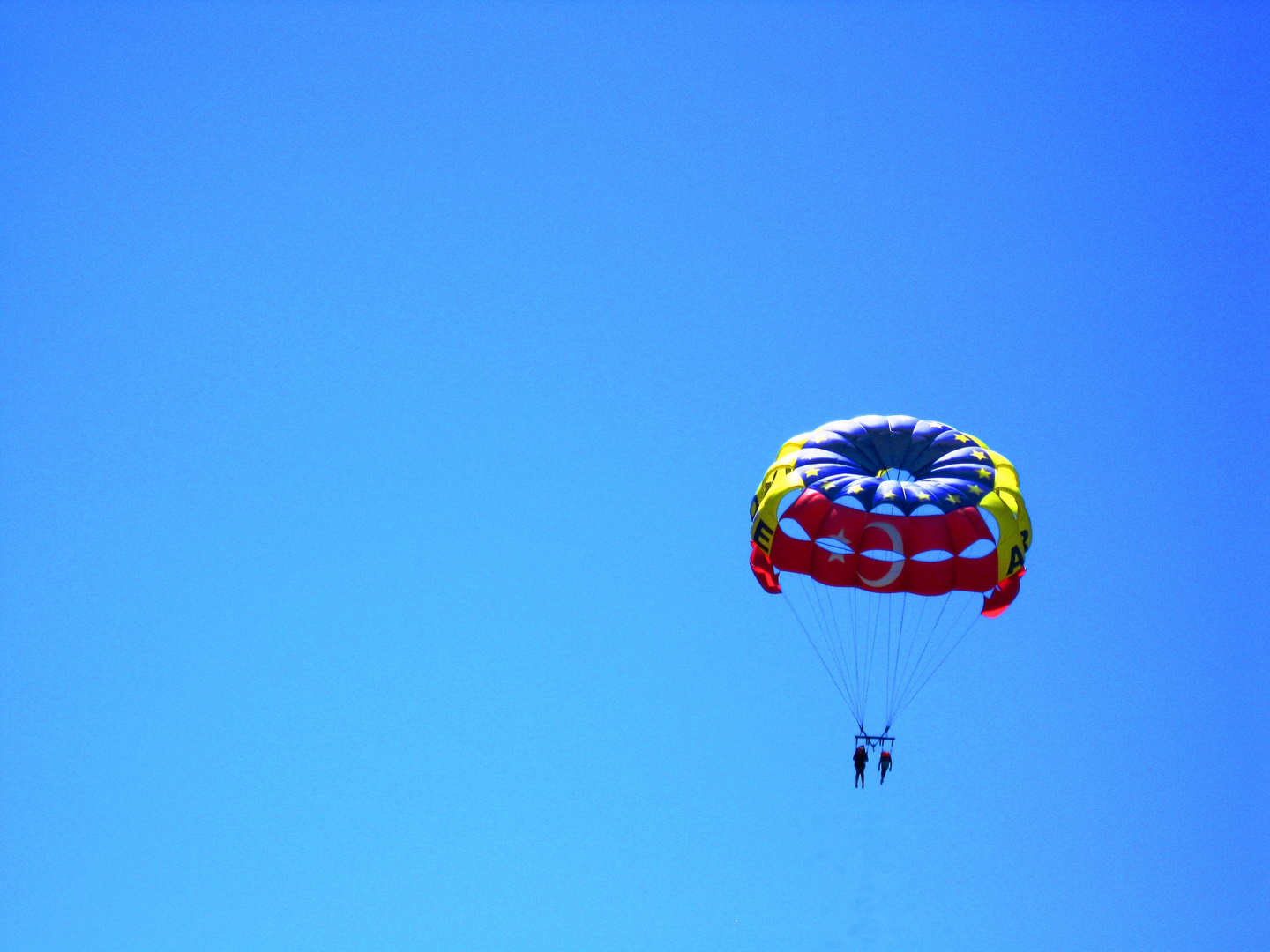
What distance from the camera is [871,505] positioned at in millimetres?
35625

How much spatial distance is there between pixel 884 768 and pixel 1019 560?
5.19 meters

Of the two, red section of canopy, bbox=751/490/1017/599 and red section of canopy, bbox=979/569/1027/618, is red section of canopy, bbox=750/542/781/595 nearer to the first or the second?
red section of canopy, bbox=751/490/1017/599

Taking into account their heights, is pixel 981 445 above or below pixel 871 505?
above

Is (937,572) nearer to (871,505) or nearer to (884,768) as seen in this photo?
(871,505)

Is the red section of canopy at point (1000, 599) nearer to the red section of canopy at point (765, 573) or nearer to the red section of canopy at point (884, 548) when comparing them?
the red section of canopy at point (884, 548)

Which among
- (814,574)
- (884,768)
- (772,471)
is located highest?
(772,471)

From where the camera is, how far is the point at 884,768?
36.7 meters

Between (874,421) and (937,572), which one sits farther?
(874,421)

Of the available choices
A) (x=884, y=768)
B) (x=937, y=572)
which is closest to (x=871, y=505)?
(x=937, y=572)

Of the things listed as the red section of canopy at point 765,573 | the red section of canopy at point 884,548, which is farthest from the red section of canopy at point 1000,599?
the red section of canopy at point 765,573

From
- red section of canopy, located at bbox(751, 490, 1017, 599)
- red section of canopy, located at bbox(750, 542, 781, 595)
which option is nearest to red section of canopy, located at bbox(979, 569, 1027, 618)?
red section of canopy, located at bbox(751, 490, 1017, 599)

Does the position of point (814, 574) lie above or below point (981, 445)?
below

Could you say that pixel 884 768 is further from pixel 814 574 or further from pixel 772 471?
pixel 772 471

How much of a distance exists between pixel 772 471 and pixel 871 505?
2.86m
